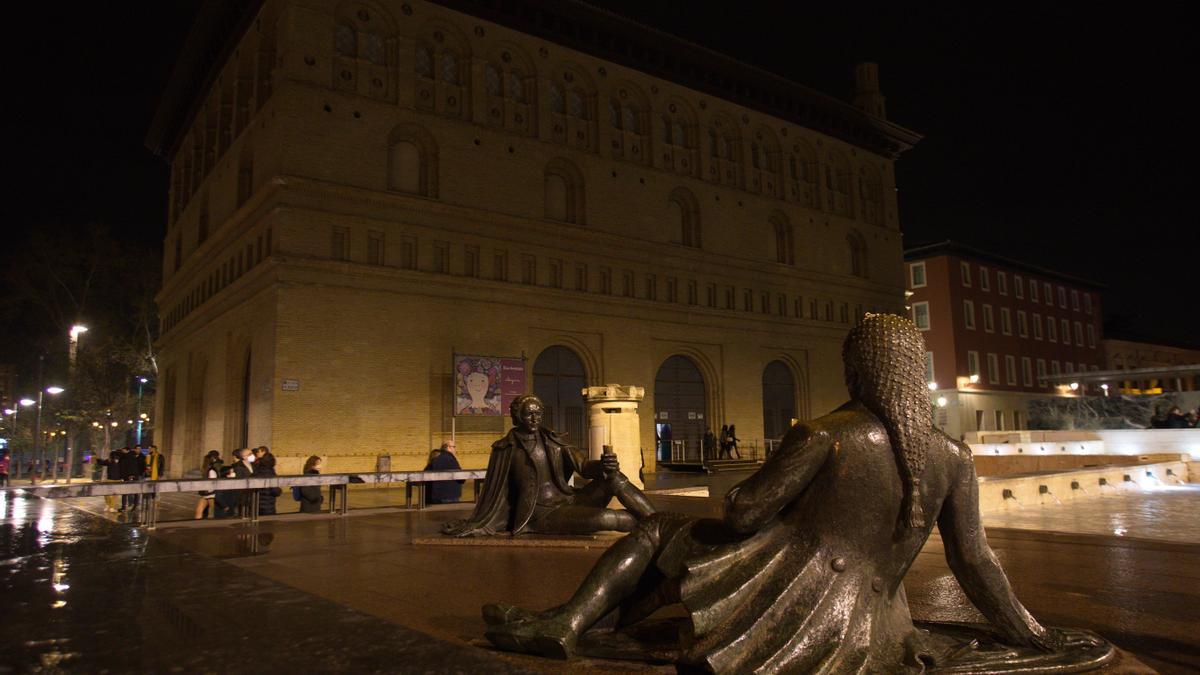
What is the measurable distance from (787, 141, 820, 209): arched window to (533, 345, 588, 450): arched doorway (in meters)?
15.6

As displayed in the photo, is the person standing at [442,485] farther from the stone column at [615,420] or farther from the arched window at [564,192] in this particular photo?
the arched window at [564,192]

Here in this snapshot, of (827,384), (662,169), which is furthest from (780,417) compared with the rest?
(662,169)

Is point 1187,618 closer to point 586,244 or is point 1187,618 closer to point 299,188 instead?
point 299,188

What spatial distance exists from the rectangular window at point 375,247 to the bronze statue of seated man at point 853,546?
900 inches

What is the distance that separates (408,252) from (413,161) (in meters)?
3.22

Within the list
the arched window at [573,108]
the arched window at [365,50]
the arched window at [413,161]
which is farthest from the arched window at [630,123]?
the arched window at [365,50]

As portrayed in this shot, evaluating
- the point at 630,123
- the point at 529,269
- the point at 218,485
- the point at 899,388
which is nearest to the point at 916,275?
the point at 630,123

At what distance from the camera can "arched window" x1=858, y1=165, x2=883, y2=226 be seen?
133 ft

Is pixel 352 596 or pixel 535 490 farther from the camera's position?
pixel 535 490

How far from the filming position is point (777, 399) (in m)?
35.3

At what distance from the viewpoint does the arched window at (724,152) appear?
3450cm

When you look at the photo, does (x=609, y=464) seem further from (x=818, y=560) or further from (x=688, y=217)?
(x=688, y=217)

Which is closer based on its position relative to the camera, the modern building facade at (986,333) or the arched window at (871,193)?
the arched window at (871,193)

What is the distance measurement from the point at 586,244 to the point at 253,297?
38.5ft
